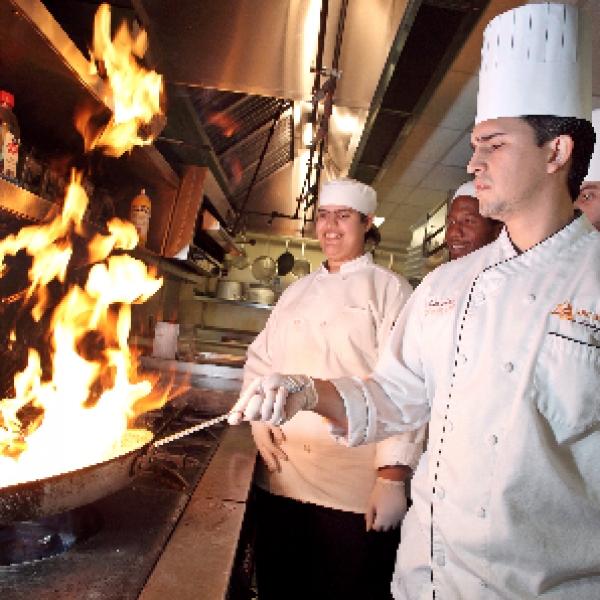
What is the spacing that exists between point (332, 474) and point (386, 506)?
29 centimetres

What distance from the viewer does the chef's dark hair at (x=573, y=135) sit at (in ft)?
4.23

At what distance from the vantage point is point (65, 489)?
1.00 m

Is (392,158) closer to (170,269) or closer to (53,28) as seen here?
(170,269)

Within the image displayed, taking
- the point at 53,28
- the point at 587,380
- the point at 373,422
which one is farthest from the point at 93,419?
the point at 587,380

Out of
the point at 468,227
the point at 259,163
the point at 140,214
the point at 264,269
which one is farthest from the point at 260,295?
the point at 468,227

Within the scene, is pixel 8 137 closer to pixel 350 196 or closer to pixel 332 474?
pixel 350 196

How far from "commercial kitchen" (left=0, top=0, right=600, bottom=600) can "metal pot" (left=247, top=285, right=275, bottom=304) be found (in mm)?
3116

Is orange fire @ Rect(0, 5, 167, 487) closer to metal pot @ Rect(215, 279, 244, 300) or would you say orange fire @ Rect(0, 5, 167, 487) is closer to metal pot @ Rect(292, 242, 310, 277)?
metal pot @ Rect(215, 279, 244, 300)

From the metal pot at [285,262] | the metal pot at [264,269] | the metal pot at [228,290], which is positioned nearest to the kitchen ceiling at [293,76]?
the metal pot at [228,290]

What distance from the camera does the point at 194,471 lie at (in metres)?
1.74

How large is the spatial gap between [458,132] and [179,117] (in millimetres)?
2687

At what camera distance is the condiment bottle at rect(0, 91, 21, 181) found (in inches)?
57.0

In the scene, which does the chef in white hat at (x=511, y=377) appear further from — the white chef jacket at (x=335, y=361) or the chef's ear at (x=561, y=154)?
the white chef jacket at (x=335, y=361)

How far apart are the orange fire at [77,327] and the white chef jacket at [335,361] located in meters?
0.69
